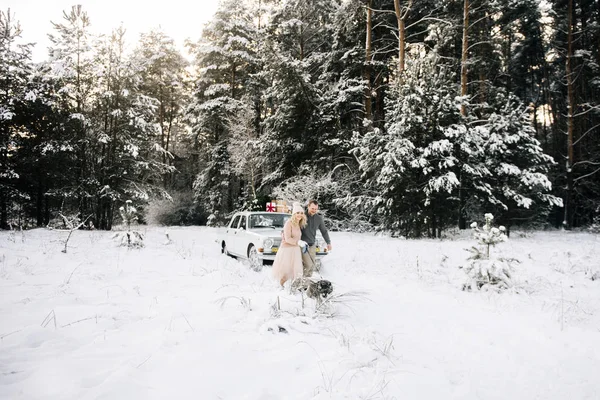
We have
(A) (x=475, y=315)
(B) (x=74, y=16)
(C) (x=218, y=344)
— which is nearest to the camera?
(C) (x=218, y=344)

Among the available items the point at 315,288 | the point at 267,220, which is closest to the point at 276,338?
the point at 315,288

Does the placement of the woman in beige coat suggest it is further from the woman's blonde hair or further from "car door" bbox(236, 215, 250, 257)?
"car door" bbox(236, 215, 250, 257)

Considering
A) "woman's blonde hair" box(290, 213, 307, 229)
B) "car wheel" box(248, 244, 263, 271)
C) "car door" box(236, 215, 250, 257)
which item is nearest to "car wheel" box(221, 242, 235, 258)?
"car door" box(236, 215, 250, 257)

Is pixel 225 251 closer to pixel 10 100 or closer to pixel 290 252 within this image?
pixel 290 252

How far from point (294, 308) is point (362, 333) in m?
0.94

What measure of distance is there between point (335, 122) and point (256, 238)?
12301mm

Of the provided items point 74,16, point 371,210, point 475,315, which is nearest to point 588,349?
point 475,315

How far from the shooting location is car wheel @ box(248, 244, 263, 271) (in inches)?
327

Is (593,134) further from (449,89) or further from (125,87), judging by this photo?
(125,87)

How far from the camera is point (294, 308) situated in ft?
14.4

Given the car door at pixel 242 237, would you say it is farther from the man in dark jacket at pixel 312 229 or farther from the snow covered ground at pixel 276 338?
the man in dark jacket at pixel 312 229

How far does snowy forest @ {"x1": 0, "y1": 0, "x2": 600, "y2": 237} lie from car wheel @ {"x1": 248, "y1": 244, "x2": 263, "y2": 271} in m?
6.57

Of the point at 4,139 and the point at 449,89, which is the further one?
the point at 4,139

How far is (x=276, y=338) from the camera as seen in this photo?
3590mm
